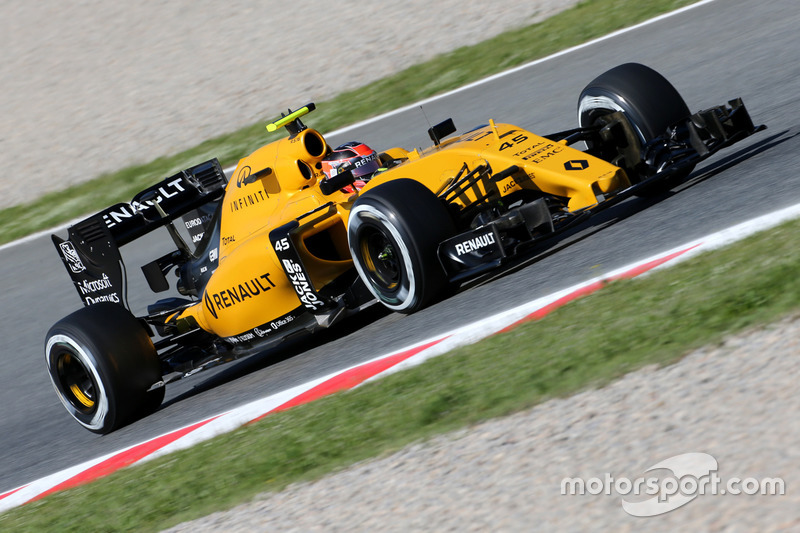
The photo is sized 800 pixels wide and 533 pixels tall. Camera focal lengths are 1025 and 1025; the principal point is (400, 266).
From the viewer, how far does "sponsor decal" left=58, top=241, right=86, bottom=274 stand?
7.58m

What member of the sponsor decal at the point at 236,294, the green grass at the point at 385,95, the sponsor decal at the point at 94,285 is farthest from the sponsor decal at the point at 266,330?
the green grass at the point at 385,95

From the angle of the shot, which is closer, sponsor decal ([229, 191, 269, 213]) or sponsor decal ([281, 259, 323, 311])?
sponsor decal ([281, 259, 323, 311])

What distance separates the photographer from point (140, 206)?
7.58m

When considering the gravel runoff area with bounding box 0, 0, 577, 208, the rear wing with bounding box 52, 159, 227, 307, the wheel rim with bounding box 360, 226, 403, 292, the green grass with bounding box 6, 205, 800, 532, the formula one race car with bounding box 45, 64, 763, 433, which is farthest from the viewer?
the gravel runoff area with bounding box 0, 0, 577, 208

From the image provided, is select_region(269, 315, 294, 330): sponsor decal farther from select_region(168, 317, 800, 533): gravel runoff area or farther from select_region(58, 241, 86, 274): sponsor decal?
select_region(168, 317, 800, 533): gravel runoff area

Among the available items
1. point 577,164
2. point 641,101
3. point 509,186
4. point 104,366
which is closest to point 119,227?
point 104,366

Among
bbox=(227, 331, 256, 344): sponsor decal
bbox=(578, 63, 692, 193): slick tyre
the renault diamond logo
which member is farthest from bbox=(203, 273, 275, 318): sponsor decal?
bbox=(578, 63, 692, 193): slick tyre

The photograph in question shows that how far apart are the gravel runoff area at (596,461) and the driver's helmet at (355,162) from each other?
288cm

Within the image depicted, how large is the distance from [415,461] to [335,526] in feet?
1.47

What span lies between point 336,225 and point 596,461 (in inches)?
137

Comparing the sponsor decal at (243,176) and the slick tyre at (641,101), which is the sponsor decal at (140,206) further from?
the slick tyre at (641,101)

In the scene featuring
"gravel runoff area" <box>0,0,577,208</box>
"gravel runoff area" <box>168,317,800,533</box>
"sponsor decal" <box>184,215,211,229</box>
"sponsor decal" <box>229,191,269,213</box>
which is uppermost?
"gravel runoff area" <box>0,0,577,208</box>

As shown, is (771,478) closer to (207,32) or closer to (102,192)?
(102,192)

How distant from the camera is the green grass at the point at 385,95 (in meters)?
12.1
